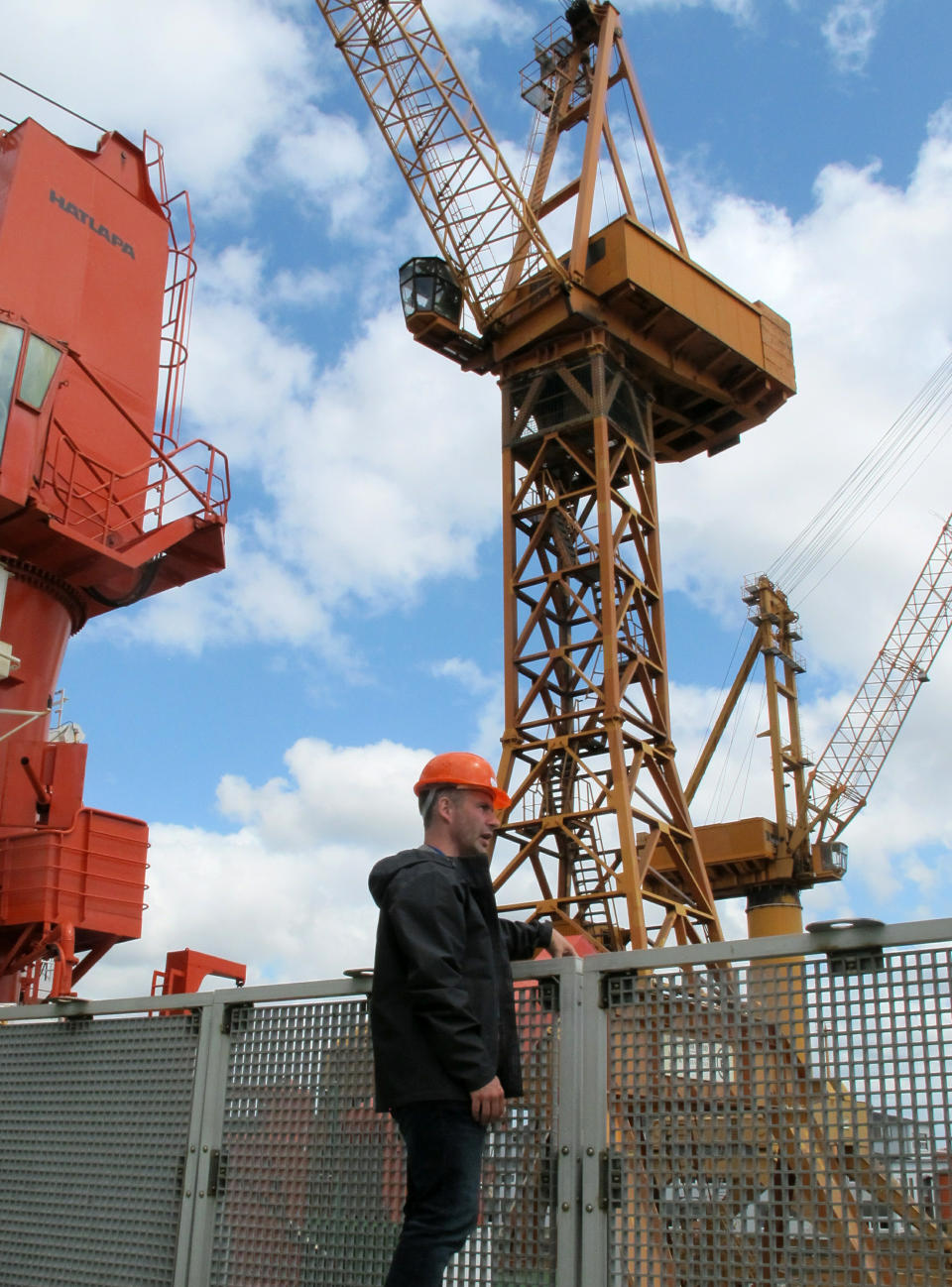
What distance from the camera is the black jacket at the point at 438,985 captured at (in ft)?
12.6

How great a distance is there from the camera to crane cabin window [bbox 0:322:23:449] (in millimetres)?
14984

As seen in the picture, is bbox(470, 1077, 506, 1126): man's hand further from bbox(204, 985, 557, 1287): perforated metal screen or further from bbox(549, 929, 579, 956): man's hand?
bbox(549, 929, 579, 956): man's hand

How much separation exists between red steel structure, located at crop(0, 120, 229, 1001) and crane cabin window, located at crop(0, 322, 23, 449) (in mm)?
17

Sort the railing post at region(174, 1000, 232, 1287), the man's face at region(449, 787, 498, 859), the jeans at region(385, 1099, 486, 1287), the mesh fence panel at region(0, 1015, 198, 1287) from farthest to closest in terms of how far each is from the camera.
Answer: the mesh fence panel at region(0, 1015, 198, 1287) < the railing post at region(174, 1000, 232, 1287) < the man's face at region(449, 787, 498, 859) < the jeans at region(385, 1099, 486, 1287)

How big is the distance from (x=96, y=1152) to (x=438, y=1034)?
8.32 ft

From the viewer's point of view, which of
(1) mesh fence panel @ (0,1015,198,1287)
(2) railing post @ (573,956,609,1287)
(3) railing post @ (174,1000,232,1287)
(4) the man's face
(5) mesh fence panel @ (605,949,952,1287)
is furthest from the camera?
(1) mesh fence panel @ (0,1015,198,1287)

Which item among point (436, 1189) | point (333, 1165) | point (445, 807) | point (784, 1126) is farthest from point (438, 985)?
point (333, 1165)

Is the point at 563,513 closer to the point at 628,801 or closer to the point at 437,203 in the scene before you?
the point at 628,801

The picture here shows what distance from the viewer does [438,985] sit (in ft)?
12.7

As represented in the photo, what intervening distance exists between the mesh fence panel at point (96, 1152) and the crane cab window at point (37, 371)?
1108cm

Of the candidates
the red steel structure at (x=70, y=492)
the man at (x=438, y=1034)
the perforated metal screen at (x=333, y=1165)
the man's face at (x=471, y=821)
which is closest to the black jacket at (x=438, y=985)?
the man at (x=438, y=1034)

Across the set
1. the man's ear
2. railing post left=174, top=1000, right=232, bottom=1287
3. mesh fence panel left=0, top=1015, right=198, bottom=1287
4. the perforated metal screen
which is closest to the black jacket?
the man's ear

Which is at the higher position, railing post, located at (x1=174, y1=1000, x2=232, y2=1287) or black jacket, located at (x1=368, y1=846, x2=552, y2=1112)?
black jacket, located at (x1=368, y1=846, x2=552, y2=1112)

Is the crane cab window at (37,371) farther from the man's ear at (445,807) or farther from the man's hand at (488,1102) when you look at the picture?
the man's hand at (488,1102)
